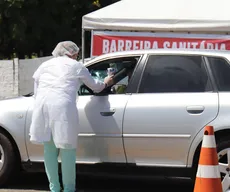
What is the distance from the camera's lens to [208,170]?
15.5 feet

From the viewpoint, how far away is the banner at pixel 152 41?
27.7 ft

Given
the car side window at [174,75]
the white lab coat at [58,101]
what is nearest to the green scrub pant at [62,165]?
the white lab coat at [58,101]

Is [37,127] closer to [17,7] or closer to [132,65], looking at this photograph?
[132,65]

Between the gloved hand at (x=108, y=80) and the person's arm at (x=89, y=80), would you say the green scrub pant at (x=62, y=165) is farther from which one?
the gloved hand at (x=108, y=80)

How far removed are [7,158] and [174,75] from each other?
2157 mm

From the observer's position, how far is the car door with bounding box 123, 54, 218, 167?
5.92 metres

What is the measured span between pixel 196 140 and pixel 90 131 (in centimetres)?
116

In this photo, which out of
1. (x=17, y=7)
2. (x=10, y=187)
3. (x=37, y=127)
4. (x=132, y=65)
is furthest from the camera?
(x=17, y=7)

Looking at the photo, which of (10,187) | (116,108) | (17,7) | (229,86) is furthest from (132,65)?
(17,7)

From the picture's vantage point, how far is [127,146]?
6.12 meters

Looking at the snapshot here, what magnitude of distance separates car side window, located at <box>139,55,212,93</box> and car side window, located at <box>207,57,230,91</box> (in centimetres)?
9

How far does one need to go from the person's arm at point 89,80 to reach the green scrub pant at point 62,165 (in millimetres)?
712

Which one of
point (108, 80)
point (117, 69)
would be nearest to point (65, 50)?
point (108, 80)

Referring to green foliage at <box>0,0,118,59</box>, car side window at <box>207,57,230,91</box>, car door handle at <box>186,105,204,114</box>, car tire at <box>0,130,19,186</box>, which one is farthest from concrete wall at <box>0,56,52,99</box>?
car door handle at <box>186,105,204,114</box>
